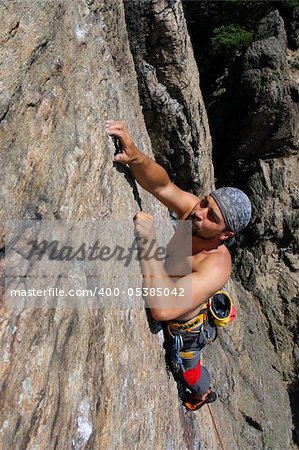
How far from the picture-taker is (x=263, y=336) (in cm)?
1293

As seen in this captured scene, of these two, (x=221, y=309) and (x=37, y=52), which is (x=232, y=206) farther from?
(x=37, y=52)

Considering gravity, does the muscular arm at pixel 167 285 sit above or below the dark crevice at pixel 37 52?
below

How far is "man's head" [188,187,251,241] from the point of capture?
13.8 feet

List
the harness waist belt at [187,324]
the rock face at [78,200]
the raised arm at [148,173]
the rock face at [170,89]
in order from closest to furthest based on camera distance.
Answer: the rock face at [78,200], the raised arm at [148,173], the harness waist belt at [187,324], the rock face at [170,89]

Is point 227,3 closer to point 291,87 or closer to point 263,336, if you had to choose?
point 291,87

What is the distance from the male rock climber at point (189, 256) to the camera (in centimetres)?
417

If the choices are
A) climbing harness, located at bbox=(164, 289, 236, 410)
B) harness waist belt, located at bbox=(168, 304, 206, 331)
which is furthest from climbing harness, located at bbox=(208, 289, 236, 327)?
harness waist belt, located at bbox=(168, 304, 206, 331)

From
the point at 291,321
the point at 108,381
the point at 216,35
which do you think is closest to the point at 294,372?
the point at 291,321

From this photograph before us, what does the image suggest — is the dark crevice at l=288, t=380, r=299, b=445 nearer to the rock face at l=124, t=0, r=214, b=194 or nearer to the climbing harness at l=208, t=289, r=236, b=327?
the rock face at l=124, t=0, r=214, b=194

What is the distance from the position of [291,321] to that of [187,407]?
894 centimetres

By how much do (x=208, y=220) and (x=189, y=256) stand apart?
48 centimetres

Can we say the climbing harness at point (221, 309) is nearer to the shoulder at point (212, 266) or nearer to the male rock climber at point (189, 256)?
the male rock climber at point (189, 256)

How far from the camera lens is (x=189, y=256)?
4.61 m

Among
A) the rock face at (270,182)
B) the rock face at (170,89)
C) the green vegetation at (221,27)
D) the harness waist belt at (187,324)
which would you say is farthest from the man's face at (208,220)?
the green vegetation at (221,27)
